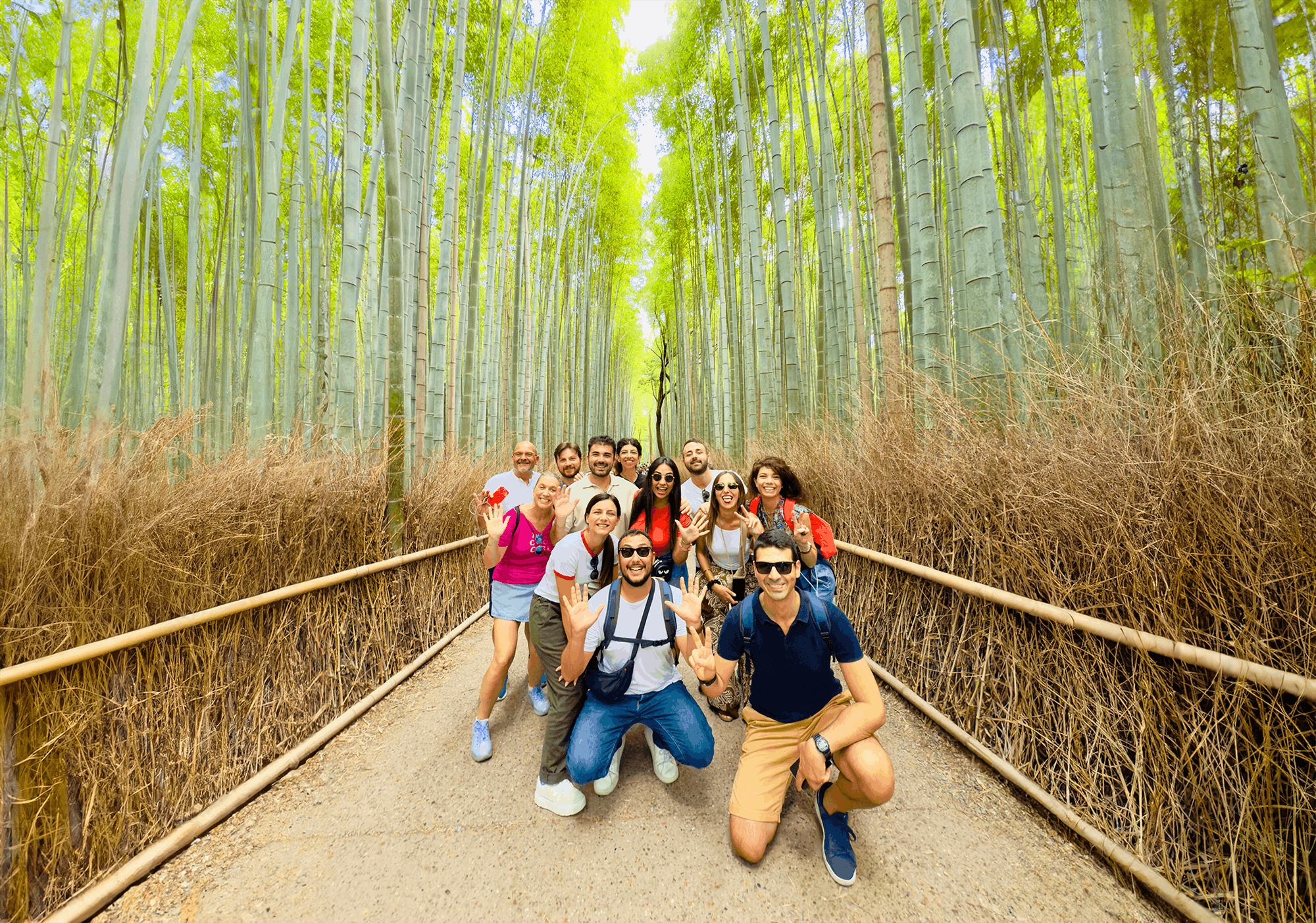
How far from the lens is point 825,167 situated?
4492 millimetres

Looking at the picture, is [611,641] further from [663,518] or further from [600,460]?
[600,460]

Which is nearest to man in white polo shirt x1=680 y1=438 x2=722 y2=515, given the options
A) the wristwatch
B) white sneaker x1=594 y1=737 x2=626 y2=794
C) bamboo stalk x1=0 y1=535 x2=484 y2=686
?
white sneaker x1=594 y1=737 x2=626 y2=794

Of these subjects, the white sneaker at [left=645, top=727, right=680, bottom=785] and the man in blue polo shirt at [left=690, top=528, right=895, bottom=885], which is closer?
the man in blue polo shirt at [left=690, top=528, right=895, bottom=885]

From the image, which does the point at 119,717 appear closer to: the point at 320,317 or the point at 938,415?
the point at 938,415

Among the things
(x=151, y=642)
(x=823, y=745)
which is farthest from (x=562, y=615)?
(x=151, y=642)

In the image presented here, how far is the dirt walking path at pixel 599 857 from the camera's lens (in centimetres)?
121

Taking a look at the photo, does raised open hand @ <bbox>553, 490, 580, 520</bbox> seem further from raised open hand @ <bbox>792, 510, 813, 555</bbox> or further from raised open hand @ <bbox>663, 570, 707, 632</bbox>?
raised open hand @ <bbox>792, 510, 813, 555</bbox>

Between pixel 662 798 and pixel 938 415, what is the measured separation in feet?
6.71

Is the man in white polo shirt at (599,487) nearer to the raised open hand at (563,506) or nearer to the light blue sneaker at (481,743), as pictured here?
the raised open hand at (563,506)

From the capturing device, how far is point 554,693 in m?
1.79

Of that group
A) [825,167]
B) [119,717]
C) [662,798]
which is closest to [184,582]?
[119,717]

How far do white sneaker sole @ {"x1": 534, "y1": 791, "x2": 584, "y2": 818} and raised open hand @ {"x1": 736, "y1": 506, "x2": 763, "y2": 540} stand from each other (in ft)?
3.96

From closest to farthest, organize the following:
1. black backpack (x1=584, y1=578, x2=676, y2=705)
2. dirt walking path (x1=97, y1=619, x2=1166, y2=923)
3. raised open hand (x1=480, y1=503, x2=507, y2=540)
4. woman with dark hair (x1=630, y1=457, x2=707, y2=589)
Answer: dirt walking path (x1=97, y1=619, x2=1166, y2=923) < black backpack (x1=584, y1=578, x2=676, y2=705) < raised open hand (x1=480, y1=503, x2=507, y2=540) < woman with dark hair (x1=630, y1=457, x2=707, y2=589)

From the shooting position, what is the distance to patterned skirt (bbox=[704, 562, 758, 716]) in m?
2.22
